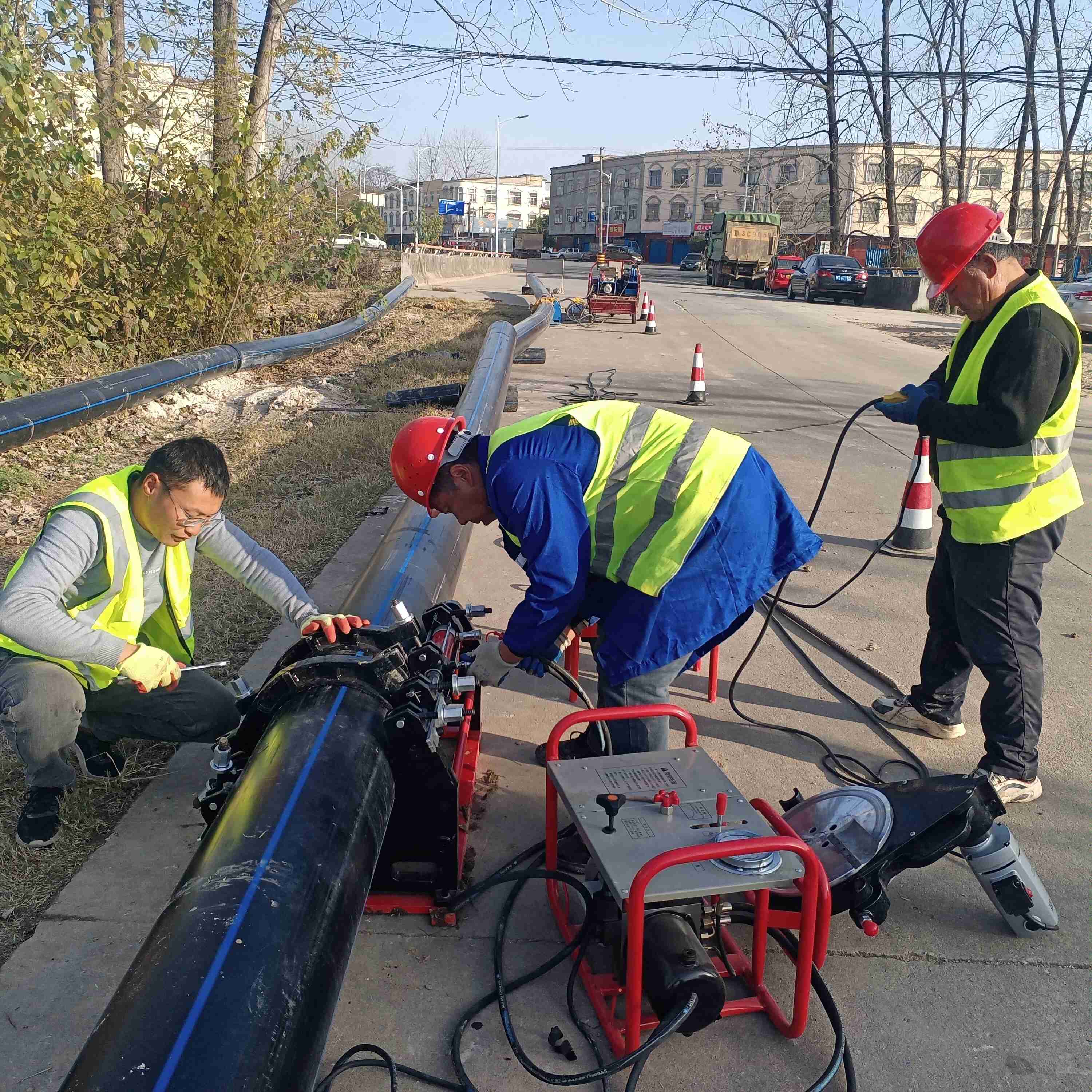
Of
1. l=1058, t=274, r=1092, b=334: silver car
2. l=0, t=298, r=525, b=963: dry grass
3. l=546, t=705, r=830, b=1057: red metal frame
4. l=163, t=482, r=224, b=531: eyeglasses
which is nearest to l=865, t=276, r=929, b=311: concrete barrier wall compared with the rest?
l=1058, t=274, r=1092, b=334: silver car

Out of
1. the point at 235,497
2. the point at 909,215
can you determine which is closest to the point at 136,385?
the point at 235,497

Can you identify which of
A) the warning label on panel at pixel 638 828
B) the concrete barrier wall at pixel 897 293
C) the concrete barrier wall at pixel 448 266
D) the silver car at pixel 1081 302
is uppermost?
the concrete barrier wall at pixel 448 266

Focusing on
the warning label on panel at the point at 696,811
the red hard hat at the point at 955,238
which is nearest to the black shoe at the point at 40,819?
the warning label on panel at the point at 696,811

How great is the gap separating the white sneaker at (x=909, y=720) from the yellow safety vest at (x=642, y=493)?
170cm

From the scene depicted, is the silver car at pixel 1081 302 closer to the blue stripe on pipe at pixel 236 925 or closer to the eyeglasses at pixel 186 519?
the eyeglasses at pixel 186 519

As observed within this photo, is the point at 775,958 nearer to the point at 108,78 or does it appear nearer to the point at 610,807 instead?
the point at 610,807

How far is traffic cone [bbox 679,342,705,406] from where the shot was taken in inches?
404

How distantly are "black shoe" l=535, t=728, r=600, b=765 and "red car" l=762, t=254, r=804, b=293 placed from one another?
32615 millimetres

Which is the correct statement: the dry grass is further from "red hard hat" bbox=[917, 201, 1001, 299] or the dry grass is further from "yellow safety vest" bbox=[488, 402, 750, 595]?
"red hard hat" bbox=[917, 201, 1001, 299]

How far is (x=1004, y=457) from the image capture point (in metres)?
3.24

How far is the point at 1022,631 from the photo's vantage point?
10.5ft

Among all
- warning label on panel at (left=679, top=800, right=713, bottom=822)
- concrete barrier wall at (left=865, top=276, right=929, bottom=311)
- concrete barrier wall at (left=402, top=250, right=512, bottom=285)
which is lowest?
warning label on panel at (left=679, top=800, right=713, bottom=822)

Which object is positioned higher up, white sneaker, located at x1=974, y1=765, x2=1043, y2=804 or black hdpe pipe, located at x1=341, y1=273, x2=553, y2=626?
black hdpe pipe, located at x1=341, y1=273, x2=553, y2=626

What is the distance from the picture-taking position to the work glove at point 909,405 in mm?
3443
